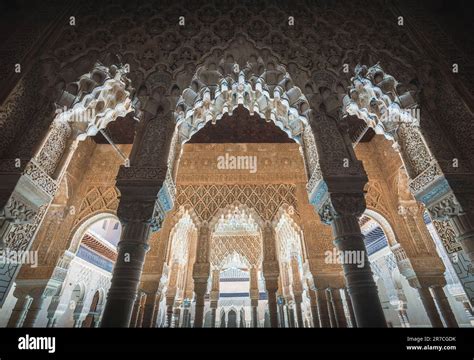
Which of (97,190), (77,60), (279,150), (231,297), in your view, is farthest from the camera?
(231,297)

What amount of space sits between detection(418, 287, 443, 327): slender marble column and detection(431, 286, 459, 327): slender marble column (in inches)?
4.1

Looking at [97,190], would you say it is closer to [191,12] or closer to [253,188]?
[253,188]

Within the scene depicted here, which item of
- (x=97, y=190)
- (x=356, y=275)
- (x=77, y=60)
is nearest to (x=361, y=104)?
(x=356, y=275)

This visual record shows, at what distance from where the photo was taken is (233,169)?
737cm

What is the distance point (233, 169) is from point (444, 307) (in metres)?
5.82

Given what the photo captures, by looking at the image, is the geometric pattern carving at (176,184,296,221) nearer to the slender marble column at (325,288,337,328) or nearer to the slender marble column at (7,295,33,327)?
the slender marble column at (325,288,337,328)

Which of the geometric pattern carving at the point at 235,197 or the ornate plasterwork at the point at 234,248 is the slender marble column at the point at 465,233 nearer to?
the geometric pattern carving at the point at 235,197

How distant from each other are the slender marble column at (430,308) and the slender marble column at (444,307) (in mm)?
104

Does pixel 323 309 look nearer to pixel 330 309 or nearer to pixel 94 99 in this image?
pixel 330 309

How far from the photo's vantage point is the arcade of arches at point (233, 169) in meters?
2.79

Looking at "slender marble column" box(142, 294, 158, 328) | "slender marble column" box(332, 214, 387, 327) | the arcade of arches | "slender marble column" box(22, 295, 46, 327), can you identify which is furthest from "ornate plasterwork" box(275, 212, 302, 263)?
"slender marble column" box(22, 295, 46, 327)

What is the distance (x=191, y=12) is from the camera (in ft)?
14.2

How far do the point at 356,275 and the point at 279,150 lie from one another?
5377mm
